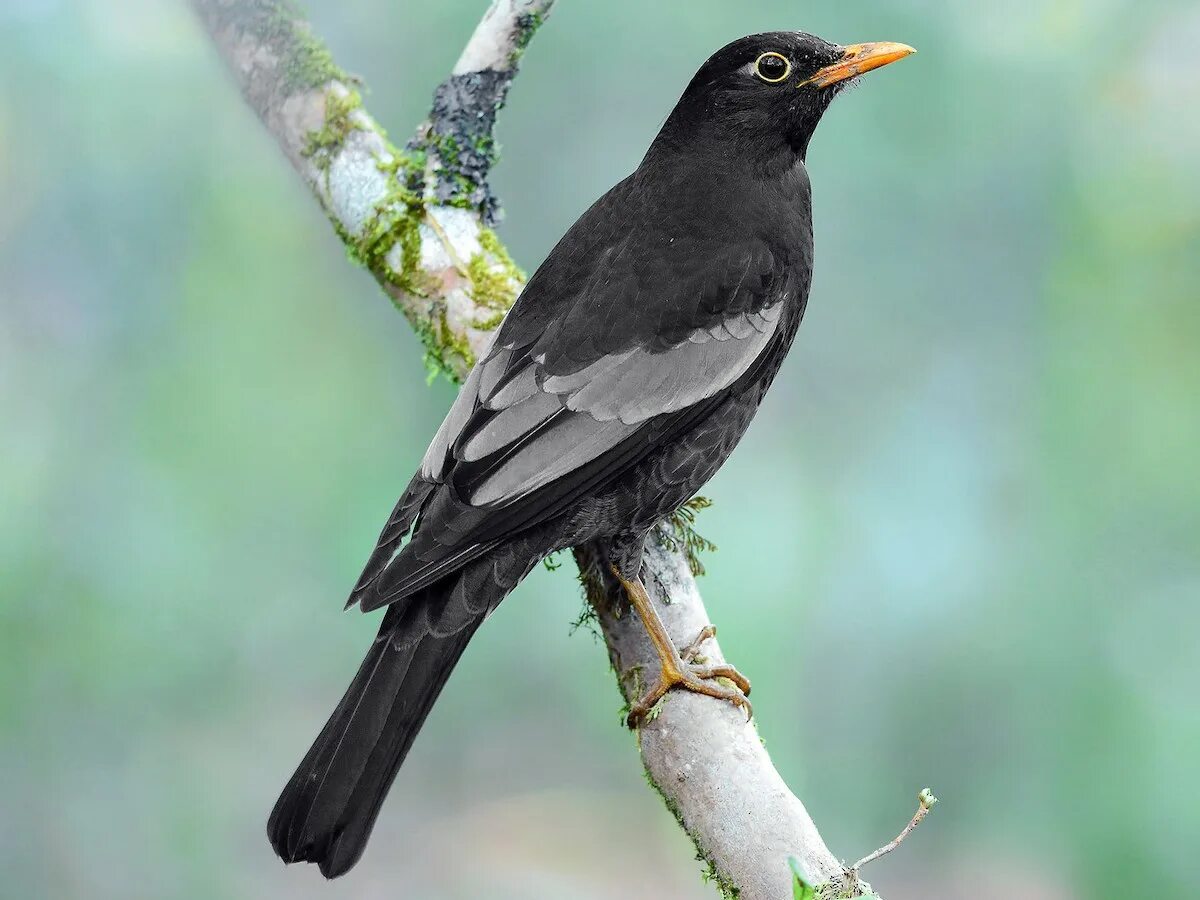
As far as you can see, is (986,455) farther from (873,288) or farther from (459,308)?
(459,308)

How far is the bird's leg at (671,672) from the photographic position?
2.57 meters

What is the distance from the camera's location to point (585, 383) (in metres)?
2.48

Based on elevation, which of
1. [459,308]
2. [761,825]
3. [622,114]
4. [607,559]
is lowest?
[761,825]

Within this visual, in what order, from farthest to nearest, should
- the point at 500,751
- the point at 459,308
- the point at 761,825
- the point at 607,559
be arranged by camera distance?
1. the point at 500,751
2. the point at 459,308
3. the point at 607,559
4. the point at 761,825

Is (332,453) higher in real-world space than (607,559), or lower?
higher

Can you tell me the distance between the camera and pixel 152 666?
4.54 metres

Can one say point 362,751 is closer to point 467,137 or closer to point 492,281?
point 492,281

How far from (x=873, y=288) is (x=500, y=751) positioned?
236 centimetres

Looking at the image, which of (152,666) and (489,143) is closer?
(489,143)

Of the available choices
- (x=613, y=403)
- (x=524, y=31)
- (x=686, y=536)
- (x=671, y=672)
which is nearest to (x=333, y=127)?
(x=524, y=31)

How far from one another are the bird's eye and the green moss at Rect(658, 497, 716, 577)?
1074 millimetres

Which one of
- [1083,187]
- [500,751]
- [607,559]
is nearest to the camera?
[607,559]

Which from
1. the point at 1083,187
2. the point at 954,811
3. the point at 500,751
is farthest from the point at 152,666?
the point at 1083,187

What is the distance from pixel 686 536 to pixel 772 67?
3.84ft
